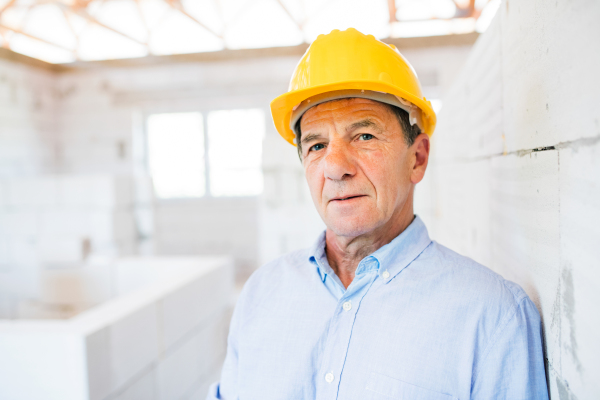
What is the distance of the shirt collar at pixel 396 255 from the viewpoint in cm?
123

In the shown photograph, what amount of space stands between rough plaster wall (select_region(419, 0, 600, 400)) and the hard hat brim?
8.4 inches

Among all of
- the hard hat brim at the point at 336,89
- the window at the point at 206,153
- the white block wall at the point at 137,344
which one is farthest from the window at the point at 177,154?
the hard hat brim at the point at 336,89

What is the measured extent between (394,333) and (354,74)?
71cm

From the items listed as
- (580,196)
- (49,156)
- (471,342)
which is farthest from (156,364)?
(49,156)

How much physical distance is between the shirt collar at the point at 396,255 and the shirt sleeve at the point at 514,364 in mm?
309

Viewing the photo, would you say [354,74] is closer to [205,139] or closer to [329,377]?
[329,377]

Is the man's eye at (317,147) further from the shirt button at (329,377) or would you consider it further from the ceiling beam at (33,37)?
the ceiling beam at (33,37)

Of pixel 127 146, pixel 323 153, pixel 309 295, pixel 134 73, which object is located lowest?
pixel 309 295

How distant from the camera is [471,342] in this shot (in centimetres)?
103

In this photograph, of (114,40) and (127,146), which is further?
(127,146)

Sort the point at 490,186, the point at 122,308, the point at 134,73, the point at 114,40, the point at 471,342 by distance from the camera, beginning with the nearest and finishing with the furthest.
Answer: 1. the point at 471,342
2. the point at 490,186
3. the point at 122,308
4. the point at 114,40
5. the point at 134,73

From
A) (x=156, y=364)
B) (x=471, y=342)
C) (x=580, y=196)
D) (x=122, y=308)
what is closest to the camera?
(x=580, y=196)

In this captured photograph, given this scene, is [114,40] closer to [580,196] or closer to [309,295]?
[309,295]

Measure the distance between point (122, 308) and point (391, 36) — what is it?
6.18 metres
